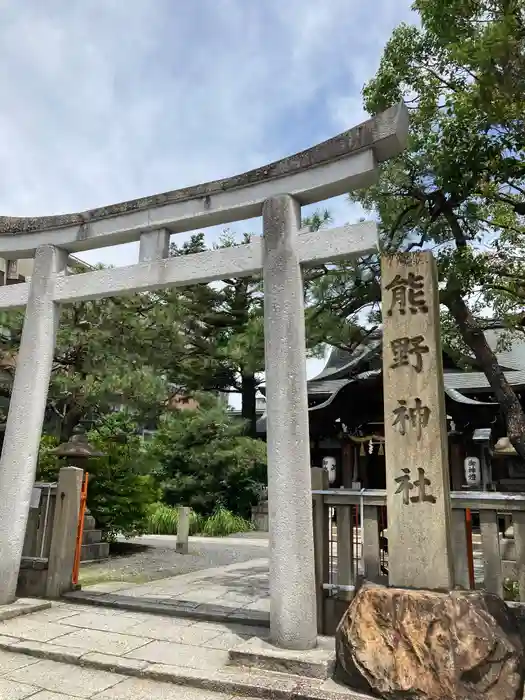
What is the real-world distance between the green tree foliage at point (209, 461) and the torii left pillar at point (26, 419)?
375 inches

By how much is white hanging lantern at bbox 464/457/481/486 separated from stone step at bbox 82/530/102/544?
10.2 m

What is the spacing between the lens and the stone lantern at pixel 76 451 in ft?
31.9

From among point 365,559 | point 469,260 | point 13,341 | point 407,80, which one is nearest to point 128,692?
point 365,559

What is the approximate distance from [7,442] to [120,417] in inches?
405

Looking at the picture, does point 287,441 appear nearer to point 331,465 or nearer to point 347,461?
point 331,465

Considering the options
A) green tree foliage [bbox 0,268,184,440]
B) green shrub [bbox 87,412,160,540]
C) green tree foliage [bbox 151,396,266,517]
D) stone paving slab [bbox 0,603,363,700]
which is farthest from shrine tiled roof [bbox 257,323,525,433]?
stone paving slab [bbox 0,603,363,700]

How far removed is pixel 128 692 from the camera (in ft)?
12.6

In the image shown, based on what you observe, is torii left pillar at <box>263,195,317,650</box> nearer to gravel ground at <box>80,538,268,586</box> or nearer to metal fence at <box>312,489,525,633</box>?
metal fence at <box>312,489,525,633</box>

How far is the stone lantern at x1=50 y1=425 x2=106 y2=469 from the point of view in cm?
972

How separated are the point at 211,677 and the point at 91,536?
688 centimetres

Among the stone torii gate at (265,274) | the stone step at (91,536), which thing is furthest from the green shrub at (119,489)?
the stone torii gate at (265,274)

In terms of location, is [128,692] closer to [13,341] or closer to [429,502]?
[429,502]

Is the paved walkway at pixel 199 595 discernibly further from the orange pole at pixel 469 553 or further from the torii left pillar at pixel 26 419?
the orange pole at pixel 469 553

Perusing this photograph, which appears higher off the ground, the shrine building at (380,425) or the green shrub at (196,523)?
the shrine building at (380,425)
